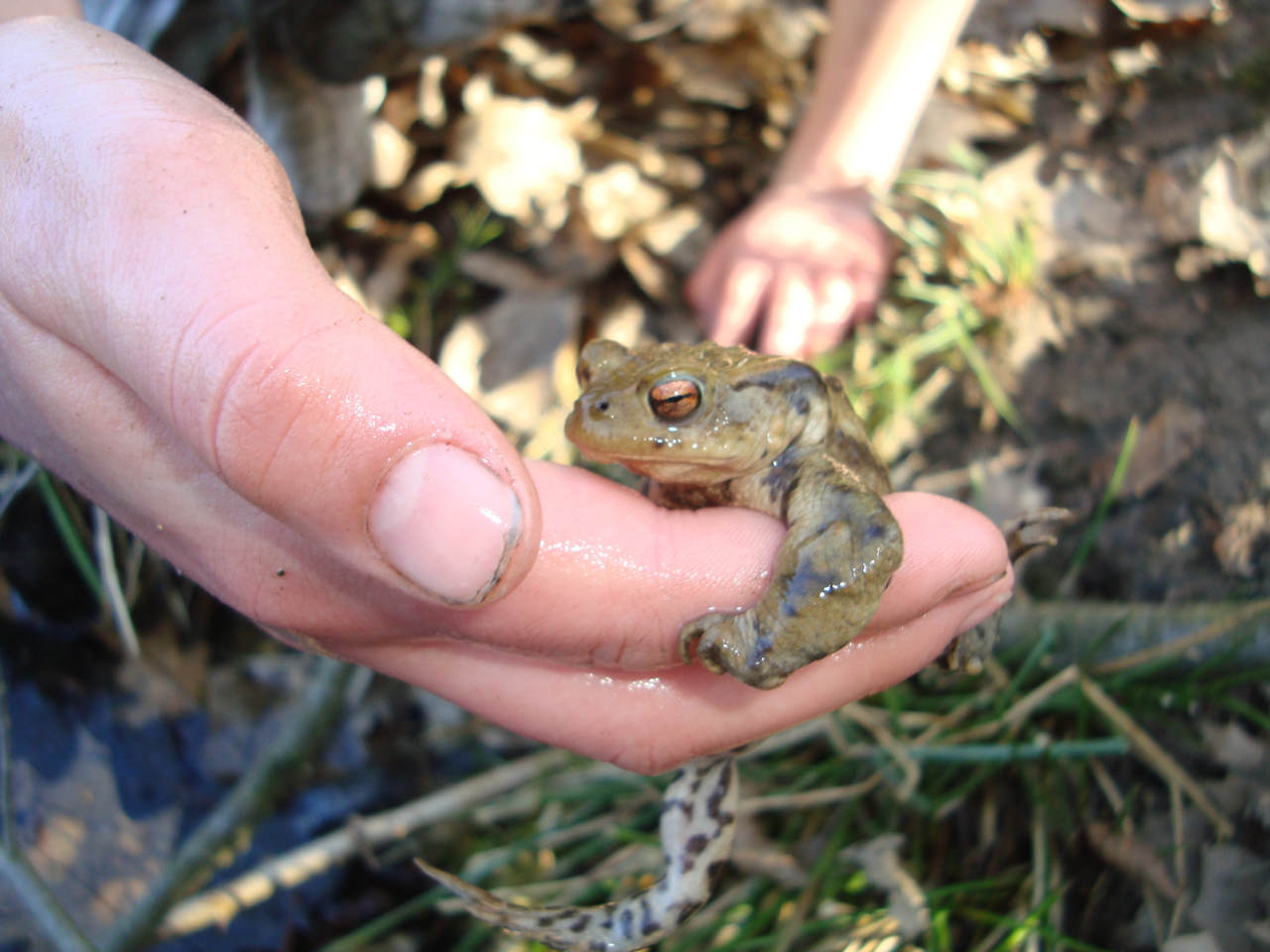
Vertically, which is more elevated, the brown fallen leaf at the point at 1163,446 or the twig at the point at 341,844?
the brown fallen leaf at the point at 1163,446

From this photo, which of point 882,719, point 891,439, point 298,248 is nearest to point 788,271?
point 891,439

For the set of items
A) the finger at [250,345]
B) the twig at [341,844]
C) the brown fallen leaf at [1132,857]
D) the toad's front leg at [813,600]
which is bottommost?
the twig at [341,844]

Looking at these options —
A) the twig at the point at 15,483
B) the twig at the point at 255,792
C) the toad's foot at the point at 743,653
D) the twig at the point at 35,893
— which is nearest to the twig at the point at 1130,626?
the toad's foot at the point at 743,653

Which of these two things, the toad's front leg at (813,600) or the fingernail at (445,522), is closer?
the fingernail at (445,522)

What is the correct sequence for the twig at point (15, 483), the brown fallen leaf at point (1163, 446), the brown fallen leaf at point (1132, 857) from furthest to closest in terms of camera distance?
the brown fallen leaf at point (1163, 446) < the twig at point (15, 483) < the brown fallen leaf at point (1132, 857)

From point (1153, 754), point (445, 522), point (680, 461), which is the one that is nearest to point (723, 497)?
point (680, 461)

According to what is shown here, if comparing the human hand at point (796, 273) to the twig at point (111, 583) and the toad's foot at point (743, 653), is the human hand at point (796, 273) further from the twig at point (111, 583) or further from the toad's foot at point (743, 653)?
the twig at point (111, 583)
